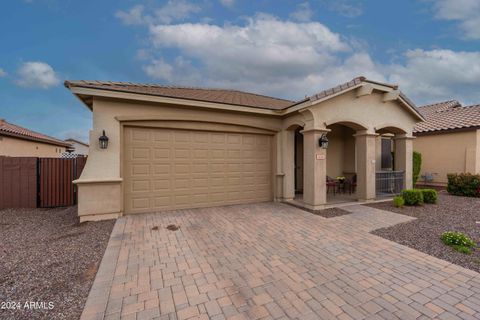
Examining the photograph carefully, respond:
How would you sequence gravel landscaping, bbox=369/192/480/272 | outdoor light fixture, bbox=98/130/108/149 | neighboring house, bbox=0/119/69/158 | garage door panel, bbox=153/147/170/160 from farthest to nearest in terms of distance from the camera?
1. neighboring house, bbox=0/119/69/158
2. garage door panel, bbox=153/147/170/160
3. outdoor light fixture, bbox=98/130/108/149
4. gravel landscaping, bbox=369/192/480/272

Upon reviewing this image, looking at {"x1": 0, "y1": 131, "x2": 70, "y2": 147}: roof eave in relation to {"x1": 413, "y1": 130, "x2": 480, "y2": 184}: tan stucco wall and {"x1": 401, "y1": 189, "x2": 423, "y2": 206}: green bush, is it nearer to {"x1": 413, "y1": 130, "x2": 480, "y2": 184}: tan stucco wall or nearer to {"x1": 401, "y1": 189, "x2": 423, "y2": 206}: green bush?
{"x1": 401, "y1": 189, "x2": 423, "y2": 206}: green bush

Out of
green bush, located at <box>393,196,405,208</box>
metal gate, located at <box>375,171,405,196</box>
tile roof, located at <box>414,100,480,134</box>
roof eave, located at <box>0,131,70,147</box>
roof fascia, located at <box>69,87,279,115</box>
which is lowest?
green bush, located at <box>393,196,405,208</box>

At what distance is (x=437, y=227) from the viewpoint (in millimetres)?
4996

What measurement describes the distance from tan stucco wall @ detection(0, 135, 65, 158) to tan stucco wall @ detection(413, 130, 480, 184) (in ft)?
76.6

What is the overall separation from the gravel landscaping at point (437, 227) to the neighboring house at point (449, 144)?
152 inches

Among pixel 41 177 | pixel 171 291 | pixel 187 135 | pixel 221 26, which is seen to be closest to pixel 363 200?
pixel 187 135

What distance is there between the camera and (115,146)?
5.75 metres

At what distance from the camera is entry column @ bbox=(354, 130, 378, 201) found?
24.6 feet

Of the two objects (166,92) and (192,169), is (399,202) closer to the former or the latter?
(192,169)

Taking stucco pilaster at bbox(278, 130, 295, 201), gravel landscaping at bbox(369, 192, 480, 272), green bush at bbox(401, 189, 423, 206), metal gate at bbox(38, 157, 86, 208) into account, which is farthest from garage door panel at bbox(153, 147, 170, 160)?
green bush at bbox(401, 189, 423, 206)

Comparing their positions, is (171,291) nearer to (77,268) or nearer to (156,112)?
(77,268)

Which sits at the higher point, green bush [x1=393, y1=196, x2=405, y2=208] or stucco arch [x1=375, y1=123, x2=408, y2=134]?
stucco arch [x1=375, y1=123, x2=408, y2=134]

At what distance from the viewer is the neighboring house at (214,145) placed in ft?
18.6

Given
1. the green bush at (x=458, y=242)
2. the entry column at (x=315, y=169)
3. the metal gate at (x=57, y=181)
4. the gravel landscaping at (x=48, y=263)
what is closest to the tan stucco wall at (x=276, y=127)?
the entry column at (x=315, y=169)
